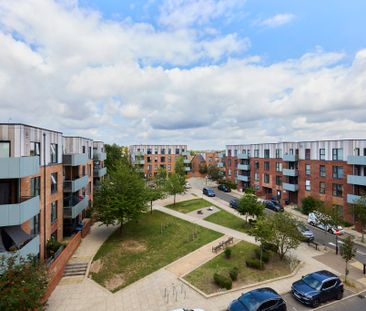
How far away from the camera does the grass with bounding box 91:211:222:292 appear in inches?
846

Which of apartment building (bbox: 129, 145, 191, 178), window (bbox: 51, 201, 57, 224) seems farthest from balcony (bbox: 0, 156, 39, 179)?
apartment building (bbox: 129, 145, 191, 178)

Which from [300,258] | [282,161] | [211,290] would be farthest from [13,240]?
[282,161]

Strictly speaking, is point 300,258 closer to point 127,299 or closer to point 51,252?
point 127,299

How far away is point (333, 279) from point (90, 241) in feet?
77.1

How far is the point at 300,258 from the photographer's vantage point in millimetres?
24484

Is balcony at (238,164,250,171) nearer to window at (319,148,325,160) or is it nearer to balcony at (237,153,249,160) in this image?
balcony at (237,153,249,160)

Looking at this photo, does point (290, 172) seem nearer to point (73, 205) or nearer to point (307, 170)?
point (307, 170)

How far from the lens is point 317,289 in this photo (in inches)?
681

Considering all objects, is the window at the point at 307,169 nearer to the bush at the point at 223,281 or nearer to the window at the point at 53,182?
the bush at the point at 223,281

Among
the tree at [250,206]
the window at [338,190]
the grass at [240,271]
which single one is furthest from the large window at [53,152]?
the window at [338,190]

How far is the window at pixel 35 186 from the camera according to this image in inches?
827

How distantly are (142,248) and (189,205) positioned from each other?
65.2 feet

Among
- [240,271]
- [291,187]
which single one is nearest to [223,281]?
[240,271]

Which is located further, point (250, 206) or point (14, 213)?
point (250, 206)
